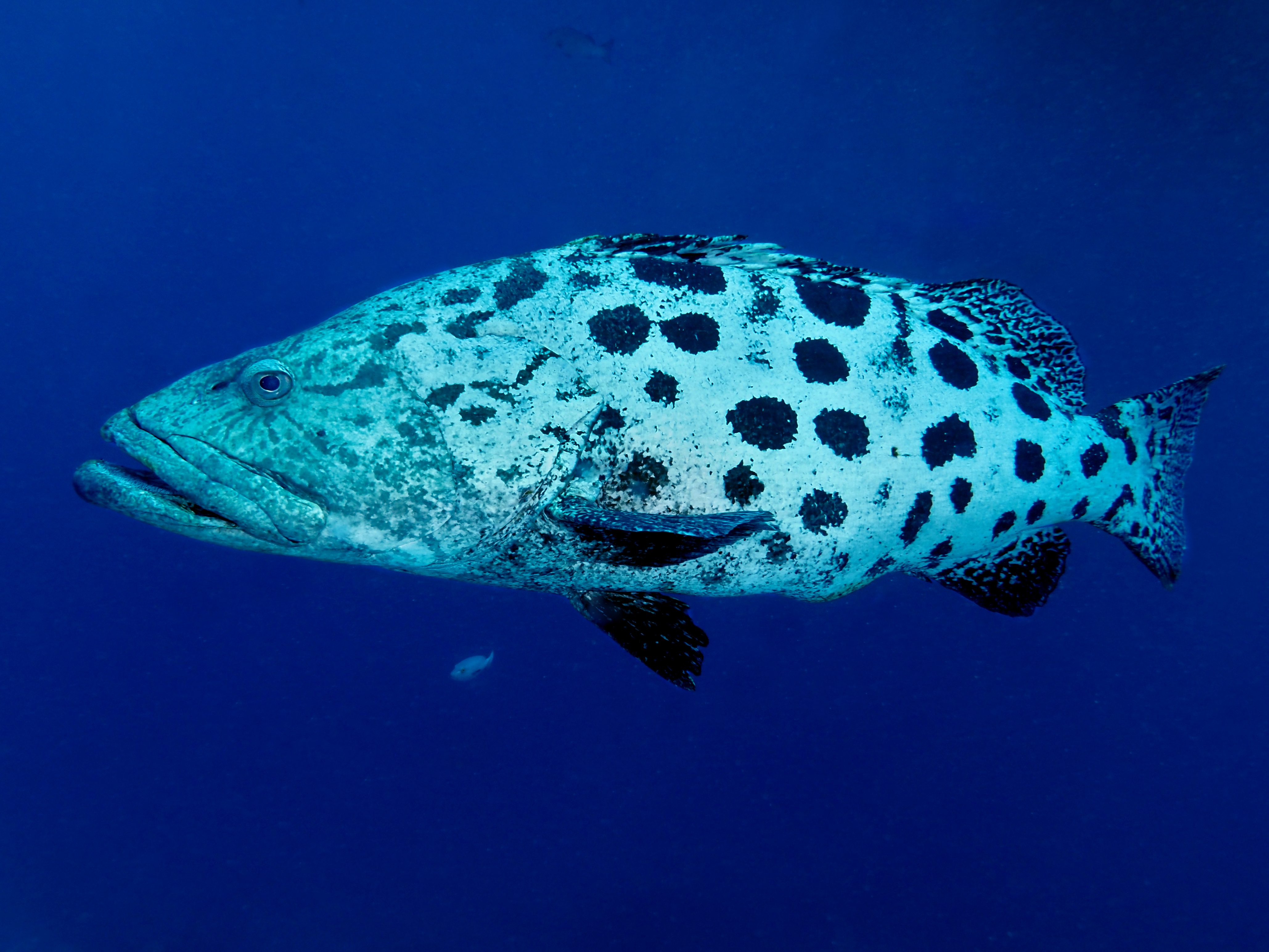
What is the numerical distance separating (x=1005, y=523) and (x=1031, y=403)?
721mm

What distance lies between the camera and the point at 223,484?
221 cm

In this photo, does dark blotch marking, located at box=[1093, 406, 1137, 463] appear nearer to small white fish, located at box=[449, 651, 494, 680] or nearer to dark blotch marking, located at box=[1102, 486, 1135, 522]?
dark blotch marking, located at box=[1102, 486, 1135, 522]

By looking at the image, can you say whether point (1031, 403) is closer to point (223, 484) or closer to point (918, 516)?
point (918, 516)

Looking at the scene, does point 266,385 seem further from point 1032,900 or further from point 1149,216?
point 1149,216

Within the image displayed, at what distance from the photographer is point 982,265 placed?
11.7 m

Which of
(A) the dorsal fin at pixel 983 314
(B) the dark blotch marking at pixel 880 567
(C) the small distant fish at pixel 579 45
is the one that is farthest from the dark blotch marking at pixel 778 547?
(C) the small distant fish at pixel 579 45

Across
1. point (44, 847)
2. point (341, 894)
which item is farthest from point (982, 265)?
point (44, 847)

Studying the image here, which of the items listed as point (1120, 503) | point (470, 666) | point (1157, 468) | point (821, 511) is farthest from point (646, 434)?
point (470, 666)

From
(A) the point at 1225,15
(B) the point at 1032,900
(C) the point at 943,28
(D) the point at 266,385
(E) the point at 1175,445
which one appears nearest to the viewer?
(D) the point at 266,385

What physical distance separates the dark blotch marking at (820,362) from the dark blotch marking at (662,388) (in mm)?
670

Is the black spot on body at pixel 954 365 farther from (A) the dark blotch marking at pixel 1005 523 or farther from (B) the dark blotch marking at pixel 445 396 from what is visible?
(B) the dark blotch marking at pixel 445 396

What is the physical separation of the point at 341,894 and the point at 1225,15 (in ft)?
72.5

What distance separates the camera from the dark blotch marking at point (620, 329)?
2.73 meters

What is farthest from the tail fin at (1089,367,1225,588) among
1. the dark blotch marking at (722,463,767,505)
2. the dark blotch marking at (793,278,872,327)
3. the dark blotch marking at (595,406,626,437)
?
the dark blotch marking at (595,406,626,437)
